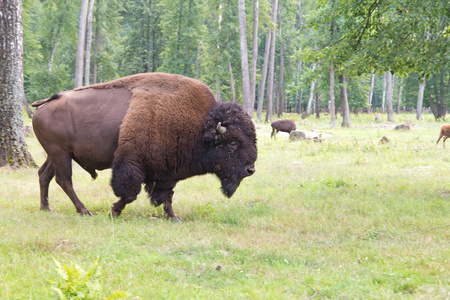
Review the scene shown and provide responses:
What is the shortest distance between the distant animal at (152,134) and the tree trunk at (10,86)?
3.63 meters

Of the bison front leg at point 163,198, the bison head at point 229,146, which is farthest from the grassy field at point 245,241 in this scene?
the bison head at point 229,146

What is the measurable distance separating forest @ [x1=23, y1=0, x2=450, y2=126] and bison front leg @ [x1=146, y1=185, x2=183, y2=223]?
3961 millimetres

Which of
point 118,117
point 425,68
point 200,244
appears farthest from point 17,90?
point 425,68

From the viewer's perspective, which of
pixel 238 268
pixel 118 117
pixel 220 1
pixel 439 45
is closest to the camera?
pixel 238 268

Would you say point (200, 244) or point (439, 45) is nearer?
point (200, 244)

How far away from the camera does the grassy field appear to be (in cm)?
366

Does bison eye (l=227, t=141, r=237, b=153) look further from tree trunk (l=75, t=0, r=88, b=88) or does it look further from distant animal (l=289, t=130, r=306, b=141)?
tree trunk (l=75, t=0, r=88, b=88)

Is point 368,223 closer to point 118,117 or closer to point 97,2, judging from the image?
point 118,117

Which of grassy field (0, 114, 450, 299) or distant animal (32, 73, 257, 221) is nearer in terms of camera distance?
grassy field (0, 114, 450, 299)

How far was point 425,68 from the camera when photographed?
806 centimetres

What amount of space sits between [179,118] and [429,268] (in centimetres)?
403

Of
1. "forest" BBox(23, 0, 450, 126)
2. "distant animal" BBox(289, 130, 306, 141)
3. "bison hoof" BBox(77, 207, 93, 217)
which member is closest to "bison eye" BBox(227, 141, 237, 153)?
"bison hoof" BBox(77, 207, 93, 217)

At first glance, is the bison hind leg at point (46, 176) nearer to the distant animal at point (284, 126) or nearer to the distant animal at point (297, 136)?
the distant animal at point (297, 136)

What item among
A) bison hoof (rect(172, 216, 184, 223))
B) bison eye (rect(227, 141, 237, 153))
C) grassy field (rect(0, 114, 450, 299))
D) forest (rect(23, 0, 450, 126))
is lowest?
bison hoof (rect(172, 216, 184, 223))
